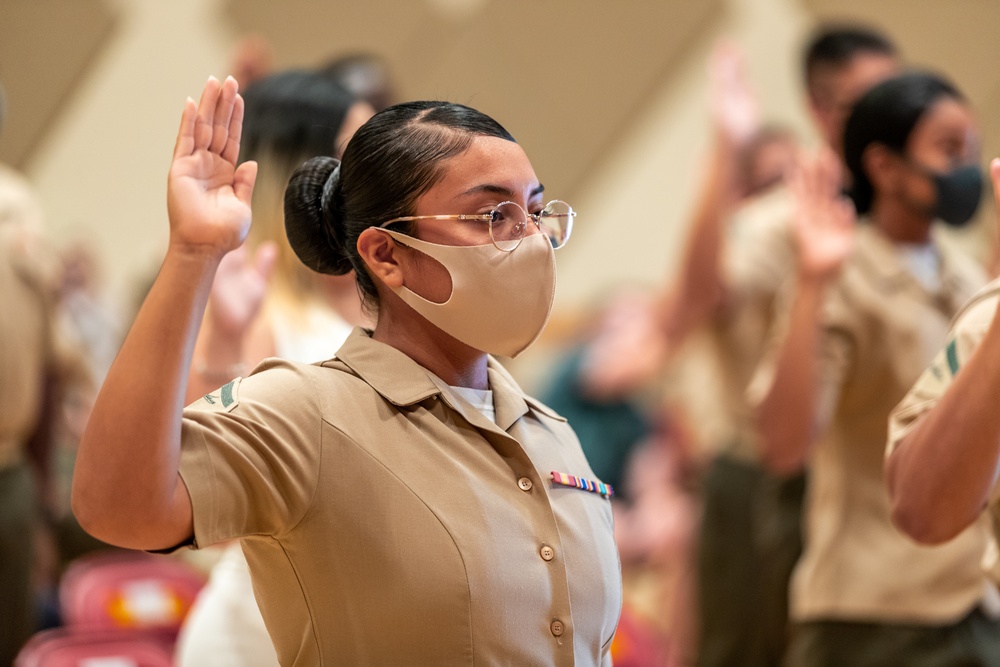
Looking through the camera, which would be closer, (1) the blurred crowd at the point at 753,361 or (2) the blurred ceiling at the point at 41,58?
(1) the blurred crowd at the point at 753,361

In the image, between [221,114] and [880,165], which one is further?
[880,165]

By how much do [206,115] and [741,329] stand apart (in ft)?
8.95

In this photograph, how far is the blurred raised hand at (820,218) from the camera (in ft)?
9.39

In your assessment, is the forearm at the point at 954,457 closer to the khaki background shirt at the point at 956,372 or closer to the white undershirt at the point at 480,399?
the khaki background shirt at the point at 956,372

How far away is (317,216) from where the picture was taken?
65.7 inches

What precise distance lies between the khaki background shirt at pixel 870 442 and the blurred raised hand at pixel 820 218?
8cm

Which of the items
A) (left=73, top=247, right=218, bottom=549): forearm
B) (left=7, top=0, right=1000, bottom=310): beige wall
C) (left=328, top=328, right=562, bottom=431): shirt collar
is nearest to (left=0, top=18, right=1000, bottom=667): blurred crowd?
(left=328, top=328, right=562, bottom=431): shirt collar

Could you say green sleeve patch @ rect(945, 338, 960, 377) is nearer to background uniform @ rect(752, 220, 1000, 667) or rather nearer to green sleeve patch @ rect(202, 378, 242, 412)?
background uniform @ rect(752, 220, 1000, 667)

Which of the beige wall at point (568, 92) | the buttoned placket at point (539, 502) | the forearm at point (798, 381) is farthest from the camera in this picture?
the beige wall at point (568, 92)

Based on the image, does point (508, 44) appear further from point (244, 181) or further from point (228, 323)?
point (244, 181)

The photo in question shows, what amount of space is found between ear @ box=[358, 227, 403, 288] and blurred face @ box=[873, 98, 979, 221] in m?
1.72

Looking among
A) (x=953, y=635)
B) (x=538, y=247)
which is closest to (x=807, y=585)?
(x=953, y=635)

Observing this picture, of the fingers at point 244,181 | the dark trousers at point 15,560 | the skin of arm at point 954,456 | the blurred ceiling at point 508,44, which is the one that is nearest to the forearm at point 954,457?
the skin of arm at point 954,456

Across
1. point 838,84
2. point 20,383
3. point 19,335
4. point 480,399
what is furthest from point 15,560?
point 838,84
